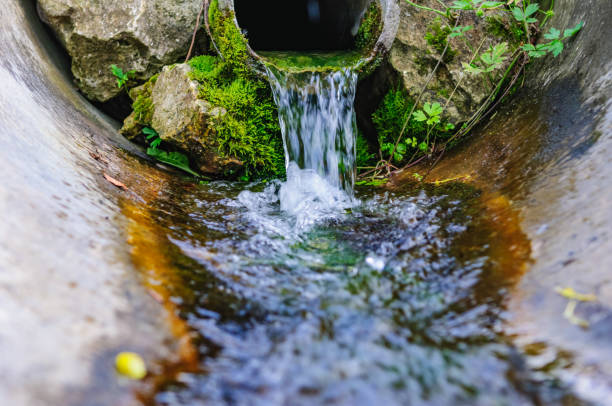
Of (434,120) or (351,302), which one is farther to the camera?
(434,120)

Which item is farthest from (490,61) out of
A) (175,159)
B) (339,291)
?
(175,159)

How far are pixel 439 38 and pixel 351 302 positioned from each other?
2.66 meters

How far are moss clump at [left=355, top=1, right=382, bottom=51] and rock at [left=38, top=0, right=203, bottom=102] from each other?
1534 millimetres

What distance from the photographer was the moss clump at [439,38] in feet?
11.8

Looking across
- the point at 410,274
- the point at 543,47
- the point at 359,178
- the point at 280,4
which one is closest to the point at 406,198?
the point at 359,178

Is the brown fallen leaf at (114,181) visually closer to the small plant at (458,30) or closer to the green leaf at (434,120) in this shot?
the green leaf at (434,120)

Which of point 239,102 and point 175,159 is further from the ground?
point 239,102

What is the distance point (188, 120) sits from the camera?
137 inches

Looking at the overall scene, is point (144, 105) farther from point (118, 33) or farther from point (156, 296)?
point (156, 296)

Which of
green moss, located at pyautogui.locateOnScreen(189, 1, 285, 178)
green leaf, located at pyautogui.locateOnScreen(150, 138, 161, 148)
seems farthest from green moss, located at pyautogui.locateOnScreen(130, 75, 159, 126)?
green moss, located at pyautogui.locateOnScreen(189, 1, 285, 178)

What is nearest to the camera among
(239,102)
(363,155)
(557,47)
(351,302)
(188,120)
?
(351,302)

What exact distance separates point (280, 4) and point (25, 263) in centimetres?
540

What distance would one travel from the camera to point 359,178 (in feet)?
12.5

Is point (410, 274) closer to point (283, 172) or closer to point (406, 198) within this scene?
point (406, 198)
